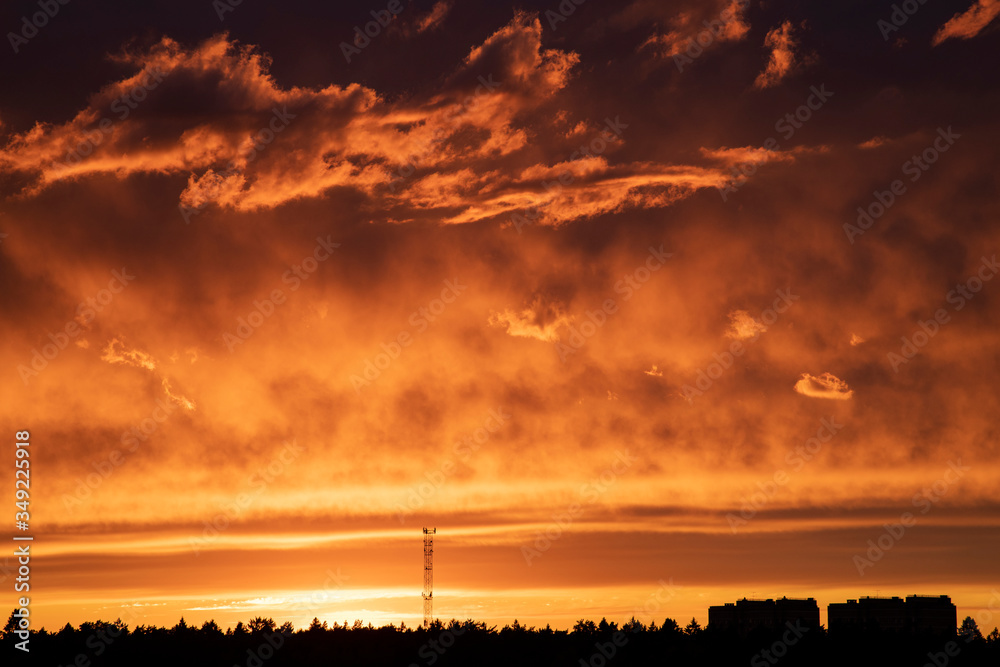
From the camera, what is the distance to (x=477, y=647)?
5438 inches

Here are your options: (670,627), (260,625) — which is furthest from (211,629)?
(670,627)

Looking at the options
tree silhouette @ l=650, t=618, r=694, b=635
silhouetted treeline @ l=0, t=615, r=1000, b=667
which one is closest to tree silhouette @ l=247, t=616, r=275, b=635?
silhouetted treeline @ l=0, t=615, r=1000, b=667

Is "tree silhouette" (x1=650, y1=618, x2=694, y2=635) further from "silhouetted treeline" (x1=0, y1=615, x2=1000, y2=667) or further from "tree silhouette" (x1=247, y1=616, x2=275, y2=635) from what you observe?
"tree silhouette" (x1=247, y1=616, x2=275, y2=635)

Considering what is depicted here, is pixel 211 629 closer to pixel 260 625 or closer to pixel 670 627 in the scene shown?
pixel 260 625

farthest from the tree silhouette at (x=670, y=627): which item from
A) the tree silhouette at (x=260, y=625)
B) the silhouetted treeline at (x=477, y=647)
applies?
the tree silhouette at (x=260, y=625)

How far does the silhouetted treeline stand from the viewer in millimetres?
119688

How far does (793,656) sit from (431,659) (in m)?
47.1

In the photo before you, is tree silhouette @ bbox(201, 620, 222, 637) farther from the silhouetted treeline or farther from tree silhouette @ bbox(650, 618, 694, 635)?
tree silhouette @ bbox(650, 618, 694, 635)

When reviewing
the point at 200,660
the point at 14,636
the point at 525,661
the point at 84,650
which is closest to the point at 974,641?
the point at 525,661

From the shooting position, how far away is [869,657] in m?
117

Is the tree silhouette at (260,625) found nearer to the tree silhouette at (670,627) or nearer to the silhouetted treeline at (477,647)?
the silhouetted treeline at (477,647)

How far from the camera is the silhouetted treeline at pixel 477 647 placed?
393 ft

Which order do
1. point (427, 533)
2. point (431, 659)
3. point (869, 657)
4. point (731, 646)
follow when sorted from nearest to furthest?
point (869, 657) < point (731, 646) < point (431, 659) < point (427, 533)

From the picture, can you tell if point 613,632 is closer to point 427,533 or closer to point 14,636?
point 427,533
